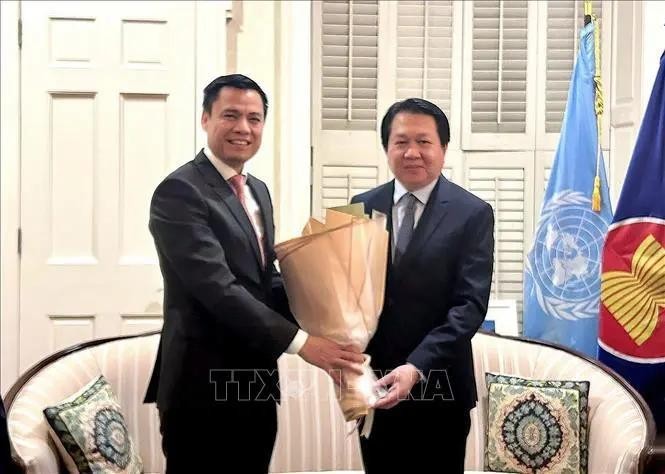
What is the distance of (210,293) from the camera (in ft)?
4.18

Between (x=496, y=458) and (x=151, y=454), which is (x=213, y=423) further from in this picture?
(x=496, y=458)

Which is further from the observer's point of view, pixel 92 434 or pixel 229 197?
pixel 92 434

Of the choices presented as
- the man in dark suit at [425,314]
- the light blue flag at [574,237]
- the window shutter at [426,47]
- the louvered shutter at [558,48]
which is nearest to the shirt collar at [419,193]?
the man in dark suit at [425,314]

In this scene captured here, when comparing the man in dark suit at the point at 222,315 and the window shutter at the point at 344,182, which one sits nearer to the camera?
the man in dark suit at the point at 222,315

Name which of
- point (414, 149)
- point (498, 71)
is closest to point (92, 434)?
point (414, 149)

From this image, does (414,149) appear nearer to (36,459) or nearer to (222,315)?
(222,315)

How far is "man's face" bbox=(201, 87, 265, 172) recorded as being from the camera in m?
1.34

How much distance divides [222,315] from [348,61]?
1891 mm

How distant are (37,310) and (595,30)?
2096mm

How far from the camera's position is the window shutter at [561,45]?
3070mm

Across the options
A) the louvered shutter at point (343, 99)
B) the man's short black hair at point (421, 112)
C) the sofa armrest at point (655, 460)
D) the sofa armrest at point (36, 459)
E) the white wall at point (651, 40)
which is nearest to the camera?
the man's short black hair at point (421, 112)

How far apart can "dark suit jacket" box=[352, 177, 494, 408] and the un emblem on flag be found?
4.40 ft

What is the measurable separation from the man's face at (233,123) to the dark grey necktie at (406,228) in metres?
0.29

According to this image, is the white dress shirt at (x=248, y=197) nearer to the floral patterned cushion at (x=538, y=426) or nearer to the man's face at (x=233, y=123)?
the man's face at (x=233, y=123)
